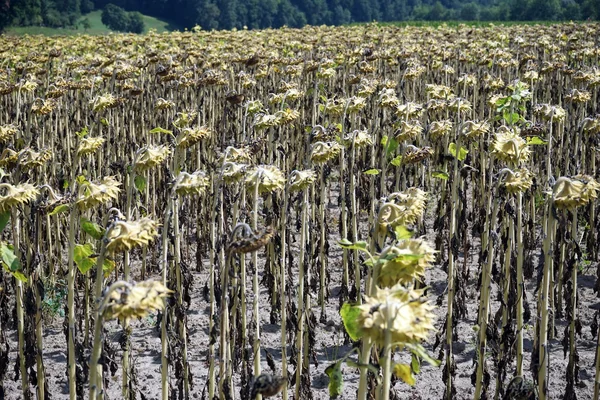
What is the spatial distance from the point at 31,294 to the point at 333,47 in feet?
34.3

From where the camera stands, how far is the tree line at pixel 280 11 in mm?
48875

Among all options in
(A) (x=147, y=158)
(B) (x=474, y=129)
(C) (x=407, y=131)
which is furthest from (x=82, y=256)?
(B) (x=474, y=129)

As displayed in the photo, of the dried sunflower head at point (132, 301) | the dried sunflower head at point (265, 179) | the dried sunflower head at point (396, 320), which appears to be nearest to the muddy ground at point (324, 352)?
the dried sunflower head at point (265, 179)

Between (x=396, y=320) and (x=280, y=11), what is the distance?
290 feet

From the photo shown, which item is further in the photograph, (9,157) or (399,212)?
(9,157)

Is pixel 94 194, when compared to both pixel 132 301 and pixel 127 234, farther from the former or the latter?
pixel 132 301

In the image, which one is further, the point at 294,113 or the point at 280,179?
the point at 294,113

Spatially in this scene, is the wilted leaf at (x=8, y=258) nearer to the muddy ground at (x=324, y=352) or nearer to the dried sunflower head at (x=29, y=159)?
the dried sunflower head at (x=29, y=159)

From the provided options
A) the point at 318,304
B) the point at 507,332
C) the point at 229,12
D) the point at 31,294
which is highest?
the point at 229,12

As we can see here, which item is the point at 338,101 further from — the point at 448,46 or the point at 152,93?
the point at 448,46

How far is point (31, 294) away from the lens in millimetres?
3141

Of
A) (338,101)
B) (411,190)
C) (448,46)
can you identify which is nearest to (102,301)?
(411,190)

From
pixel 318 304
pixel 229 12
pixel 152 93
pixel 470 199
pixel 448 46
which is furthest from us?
pixel 229 12

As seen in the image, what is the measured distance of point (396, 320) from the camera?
169 centimetres
